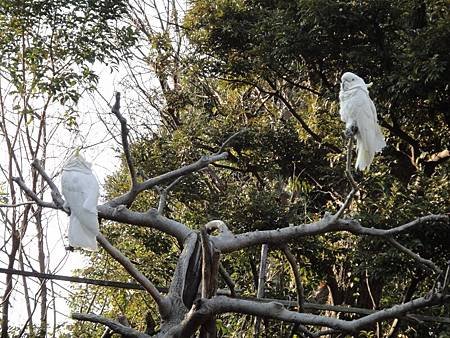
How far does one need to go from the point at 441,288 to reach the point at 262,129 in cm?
291

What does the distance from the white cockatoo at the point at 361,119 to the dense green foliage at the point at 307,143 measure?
4.30ft

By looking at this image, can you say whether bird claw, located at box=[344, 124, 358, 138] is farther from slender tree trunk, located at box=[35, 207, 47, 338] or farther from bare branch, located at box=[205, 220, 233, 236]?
slender tree trunk, located at box=[35, 207, 47, 338]

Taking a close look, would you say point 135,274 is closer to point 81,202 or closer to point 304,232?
point 81,202

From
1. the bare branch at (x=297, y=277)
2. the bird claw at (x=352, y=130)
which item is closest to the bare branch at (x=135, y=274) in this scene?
the bare branch at (x=297, y=277)

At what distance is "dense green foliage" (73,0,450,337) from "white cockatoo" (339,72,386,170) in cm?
131

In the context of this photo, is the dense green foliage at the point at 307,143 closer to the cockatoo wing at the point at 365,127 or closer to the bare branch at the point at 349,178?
the cockatoo wing at the point at 365,127

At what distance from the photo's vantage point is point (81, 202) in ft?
8.45

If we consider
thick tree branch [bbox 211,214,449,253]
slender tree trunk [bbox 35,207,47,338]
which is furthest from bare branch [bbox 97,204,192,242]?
slender tree trunk [bbox 35,207,47,338]

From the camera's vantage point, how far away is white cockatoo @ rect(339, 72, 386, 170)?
267 cm

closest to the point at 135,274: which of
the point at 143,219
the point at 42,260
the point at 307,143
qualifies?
the point at 143,219

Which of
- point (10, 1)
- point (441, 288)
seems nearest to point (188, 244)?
point (441, 288)

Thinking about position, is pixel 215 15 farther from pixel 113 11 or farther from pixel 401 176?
pixel 401 176

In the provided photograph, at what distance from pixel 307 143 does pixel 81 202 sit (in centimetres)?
298

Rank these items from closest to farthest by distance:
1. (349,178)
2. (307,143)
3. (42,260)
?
(349,178), (307,143), (42,260)
